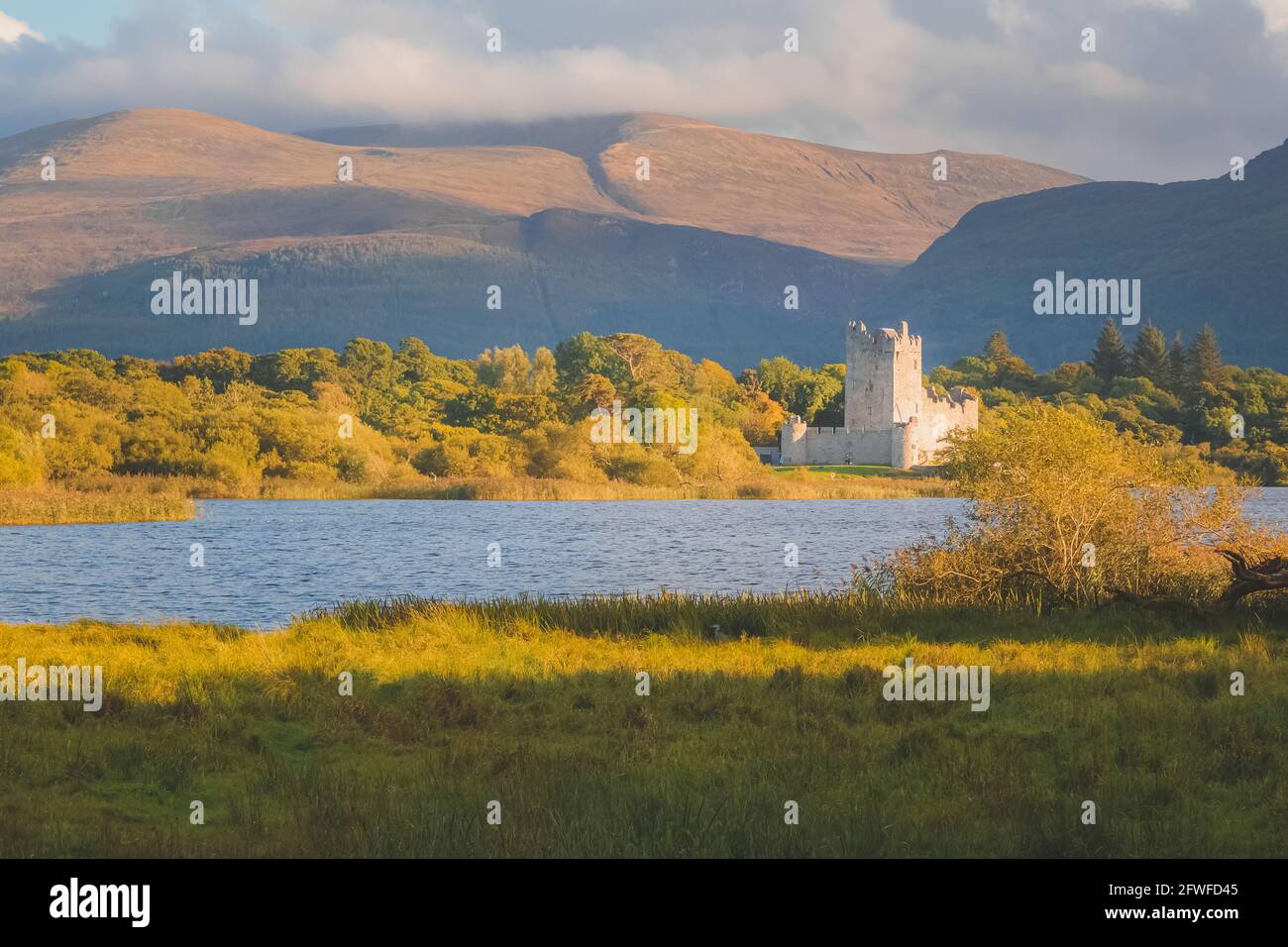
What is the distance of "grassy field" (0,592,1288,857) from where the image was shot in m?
9.70

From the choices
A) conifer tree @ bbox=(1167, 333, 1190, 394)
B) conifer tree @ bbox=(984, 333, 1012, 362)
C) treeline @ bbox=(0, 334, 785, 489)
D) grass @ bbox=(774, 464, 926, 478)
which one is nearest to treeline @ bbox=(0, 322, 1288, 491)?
treeline @ bbox=(0, 334, 785, 489)

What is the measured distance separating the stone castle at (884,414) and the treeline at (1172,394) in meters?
10.2

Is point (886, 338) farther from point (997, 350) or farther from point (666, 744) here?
point (666, 744)

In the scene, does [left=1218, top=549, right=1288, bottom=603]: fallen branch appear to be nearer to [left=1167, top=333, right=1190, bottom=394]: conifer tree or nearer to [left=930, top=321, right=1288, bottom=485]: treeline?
[left=930, top=321, right=1288, bottom=485]: treeline

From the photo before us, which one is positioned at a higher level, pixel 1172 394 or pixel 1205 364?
pixel 1205 364

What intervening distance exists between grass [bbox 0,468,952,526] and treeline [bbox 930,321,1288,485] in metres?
15.9

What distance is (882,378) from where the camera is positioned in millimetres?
122062

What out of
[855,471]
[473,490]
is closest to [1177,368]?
[855,471]

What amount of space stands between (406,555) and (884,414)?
82.4 meters

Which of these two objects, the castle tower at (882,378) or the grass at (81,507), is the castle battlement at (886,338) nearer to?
the castle tower at (882,378)

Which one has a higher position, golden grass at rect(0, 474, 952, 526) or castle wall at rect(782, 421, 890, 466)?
castle wall at rect(782, 421, 890, 466)

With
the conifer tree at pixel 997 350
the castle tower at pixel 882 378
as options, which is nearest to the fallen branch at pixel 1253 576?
the castle tower at pixel 882 378

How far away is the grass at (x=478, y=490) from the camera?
71.8m
